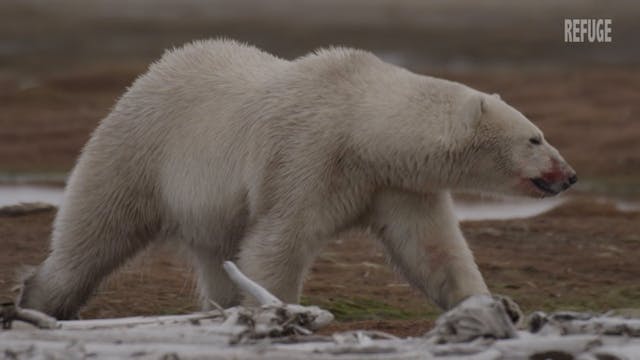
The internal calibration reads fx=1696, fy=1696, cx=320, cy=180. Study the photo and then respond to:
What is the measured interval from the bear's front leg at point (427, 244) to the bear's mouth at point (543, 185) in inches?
18.3

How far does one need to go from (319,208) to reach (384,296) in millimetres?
2993

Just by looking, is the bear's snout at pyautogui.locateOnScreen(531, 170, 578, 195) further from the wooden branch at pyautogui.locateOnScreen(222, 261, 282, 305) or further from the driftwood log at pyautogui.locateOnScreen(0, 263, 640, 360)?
the wooden branch at pyautogui.locateOnScreen(222, 261, 282, 305)

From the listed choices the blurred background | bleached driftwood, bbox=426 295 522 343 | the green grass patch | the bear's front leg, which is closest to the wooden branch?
bleached driftwood, bbox=426 295 522 343

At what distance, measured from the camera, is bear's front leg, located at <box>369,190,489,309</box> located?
8352 millimetres

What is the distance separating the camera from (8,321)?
6938mm

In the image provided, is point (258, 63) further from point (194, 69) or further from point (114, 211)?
point (114, 211)

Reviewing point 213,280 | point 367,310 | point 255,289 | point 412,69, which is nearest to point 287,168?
point 255,289

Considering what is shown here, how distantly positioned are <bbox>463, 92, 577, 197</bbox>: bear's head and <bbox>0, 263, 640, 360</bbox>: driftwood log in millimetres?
1412

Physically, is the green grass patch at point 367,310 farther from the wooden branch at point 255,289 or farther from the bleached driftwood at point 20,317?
the bleached driftwood at point 20,317

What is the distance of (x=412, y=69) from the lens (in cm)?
3966

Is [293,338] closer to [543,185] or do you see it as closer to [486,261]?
[543,185]

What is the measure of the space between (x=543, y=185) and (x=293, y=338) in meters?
2.08

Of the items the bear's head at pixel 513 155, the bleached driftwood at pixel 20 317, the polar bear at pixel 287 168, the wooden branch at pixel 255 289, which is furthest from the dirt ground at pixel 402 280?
the bleached driftwood at pixel 20 317

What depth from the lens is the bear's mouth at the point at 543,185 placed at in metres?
8.32
